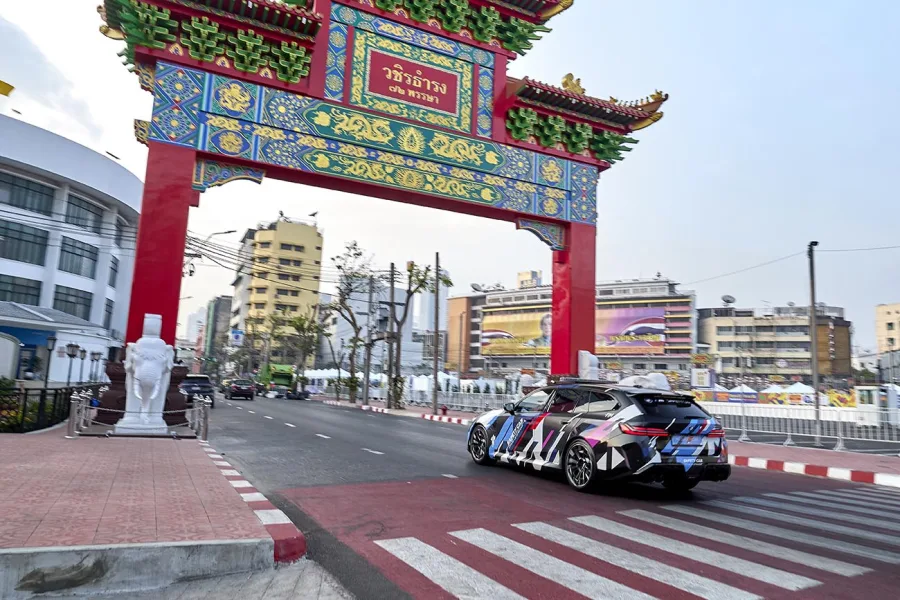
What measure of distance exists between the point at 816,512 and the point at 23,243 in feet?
157

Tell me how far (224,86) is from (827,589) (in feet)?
49.3

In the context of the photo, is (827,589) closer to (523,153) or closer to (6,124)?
(523,153)

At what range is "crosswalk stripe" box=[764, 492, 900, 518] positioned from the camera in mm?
7980

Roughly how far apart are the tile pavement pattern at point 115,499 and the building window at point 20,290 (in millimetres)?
37521

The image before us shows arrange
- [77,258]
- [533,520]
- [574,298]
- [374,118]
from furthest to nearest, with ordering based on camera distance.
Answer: [77,258] < [574,298] < [374,118] < [533,520]

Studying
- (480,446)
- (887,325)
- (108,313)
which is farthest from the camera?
(887,325)

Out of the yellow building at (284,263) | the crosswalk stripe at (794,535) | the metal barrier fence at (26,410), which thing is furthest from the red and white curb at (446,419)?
the yellow building at (284,263)

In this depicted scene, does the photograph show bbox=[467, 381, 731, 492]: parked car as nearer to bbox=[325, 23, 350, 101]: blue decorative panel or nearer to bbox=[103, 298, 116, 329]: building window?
bbox=[325, 23, 350, 101]: blue decorative panel

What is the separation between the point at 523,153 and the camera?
18438mm

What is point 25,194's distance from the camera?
4181 cm

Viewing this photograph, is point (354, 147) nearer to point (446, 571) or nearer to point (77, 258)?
point (446, 571)

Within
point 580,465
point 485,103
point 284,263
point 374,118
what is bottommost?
point 580,465

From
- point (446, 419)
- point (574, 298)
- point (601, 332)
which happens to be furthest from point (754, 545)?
point (601, 332)

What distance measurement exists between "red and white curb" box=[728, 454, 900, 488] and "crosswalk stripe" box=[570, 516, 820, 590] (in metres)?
7.66
